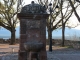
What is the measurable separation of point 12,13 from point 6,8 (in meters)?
1.47

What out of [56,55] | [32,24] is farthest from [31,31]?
[56,55]

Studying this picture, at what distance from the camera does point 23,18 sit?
39.4ft

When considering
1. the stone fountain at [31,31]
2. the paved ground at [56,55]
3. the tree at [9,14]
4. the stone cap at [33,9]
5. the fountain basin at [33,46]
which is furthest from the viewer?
the tree at [9,14]

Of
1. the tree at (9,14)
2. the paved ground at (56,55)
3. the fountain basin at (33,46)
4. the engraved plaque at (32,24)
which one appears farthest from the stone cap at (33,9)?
the tree at (9,14)

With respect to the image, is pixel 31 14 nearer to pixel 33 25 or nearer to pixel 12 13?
pixel 33 25

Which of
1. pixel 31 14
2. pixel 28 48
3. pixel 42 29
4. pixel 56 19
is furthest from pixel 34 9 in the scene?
pixel 56 19

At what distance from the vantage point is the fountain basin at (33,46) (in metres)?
11.1

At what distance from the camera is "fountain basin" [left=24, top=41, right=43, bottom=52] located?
11125 mm

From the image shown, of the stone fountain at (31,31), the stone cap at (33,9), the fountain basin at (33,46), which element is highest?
the stone cap at (33,9)

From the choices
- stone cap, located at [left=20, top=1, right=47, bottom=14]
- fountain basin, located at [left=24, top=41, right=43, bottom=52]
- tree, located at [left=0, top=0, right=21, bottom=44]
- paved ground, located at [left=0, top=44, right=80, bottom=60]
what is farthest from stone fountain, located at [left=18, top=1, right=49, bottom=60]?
tree, located at [left=0, top=0, right=21, bottom=44]

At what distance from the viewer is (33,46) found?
11.1 metres

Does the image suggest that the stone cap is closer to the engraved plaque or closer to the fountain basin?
the engraved plaque

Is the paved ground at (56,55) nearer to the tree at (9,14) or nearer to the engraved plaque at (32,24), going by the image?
the engraved plaque at (32,24)

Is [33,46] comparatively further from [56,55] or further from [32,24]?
[56,55]
